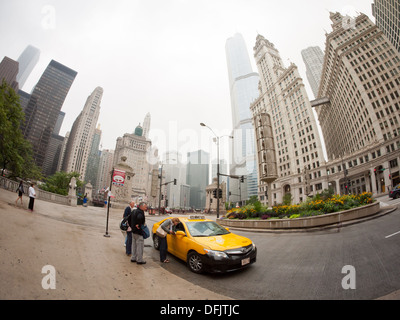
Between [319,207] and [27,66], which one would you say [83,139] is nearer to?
[27,66]

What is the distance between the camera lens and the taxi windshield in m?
5.41

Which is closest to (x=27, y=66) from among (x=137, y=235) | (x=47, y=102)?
(x=47, y=102)

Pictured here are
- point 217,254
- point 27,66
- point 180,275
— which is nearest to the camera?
point 217,254

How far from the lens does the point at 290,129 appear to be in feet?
207

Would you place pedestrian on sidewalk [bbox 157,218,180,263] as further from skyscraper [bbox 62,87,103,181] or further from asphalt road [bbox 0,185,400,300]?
skyscraper [bbox 62,87,103,181]

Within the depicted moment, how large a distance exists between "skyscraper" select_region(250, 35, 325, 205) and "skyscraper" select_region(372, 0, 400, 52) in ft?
73.7

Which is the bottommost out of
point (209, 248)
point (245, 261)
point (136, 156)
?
point (245, 261)

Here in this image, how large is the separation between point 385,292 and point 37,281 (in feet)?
20.1

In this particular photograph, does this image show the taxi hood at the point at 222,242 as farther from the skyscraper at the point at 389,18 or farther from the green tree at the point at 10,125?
the skyscraper at the point at 389,18

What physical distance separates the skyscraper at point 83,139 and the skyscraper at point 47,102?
46.5 ft

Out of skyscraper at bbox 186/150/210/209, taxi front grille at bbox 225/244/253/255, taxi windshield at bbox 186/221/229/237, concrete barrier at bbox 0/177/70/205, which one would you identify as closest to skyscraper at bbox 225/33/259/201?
skyscraper at bbox 186/150/210/209

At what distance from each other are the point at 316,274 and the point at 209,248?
262 cm

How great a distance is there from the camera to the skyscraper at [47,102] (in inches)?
3433

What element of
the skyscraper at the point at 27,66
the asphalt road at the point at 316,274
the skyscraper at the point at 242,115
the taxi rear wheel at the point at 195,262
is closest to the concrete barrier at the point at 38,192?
the taxi rear wheel at the point at 195,262
